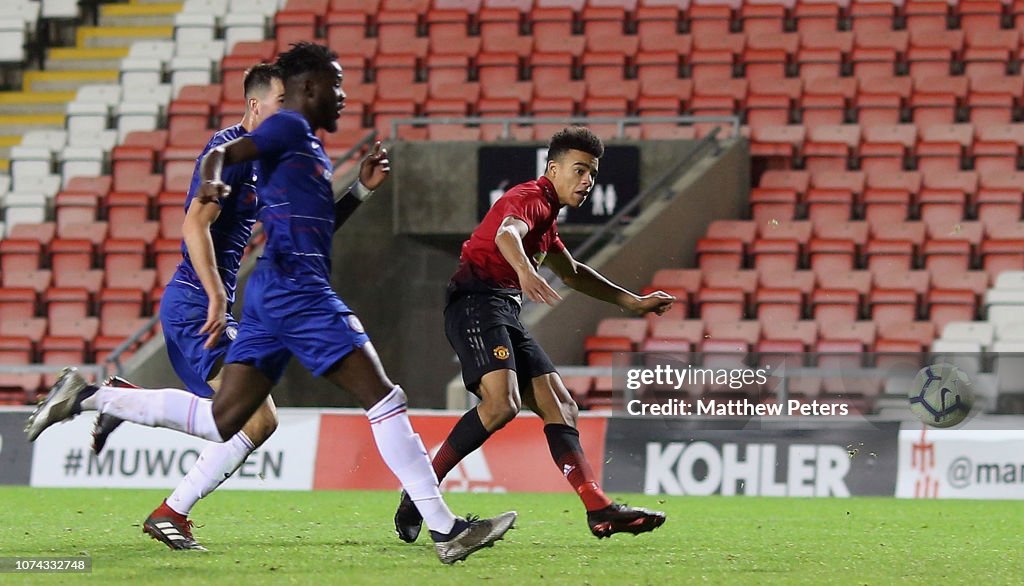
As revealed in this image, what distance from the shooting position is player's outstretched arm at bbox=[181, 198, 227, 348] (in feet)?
19.6

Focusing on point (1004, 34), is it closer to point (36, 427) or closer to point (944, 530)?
point (944, 530)

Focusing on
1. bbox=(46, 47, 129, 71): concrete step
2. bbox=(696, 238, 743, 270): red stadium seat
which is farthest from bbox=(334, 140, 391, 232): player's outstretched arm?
bbox=(46, 47, 129, 71): concrete step

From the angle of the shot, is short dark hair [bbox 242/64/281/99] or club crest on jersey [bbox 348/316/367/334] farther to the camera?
short dark hair [bbox 242/64/281/99]

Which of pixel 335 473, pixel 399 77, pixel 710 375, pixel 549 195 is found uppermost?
pixel 399 77

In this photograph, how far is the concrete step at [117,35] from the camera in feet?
70.6

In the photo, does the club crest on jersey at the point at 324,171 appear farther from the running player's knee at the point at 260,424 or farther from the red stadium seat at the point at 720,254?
the red stadium seat at the point at 720,254

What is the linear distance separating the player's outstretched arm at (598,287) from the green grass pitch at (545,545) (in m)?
1.09

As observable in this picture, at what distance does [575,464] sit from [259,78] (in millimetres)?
2195

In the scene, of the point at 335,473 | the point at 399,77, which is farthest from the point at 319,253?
the point at 399,77

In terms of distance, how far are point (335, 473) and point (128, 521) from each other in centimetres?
379

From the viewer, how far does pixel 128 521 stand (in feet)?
28.2

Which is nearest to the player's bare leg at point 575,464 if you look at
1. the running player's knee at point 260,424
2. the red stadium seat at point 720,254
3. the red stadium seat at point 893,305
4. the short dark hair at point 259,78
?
the running player's knee at point 260,424

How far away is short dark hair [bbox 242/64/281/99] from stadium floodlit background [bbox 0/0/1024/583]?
2.98m

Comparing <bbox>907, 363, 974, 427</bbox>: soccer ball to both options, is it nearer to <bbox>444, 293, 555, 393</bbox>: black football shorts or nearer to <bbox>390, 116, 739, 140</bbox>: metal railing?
<bbox>444, 293, 555, 393</bbox>: black football shorts
